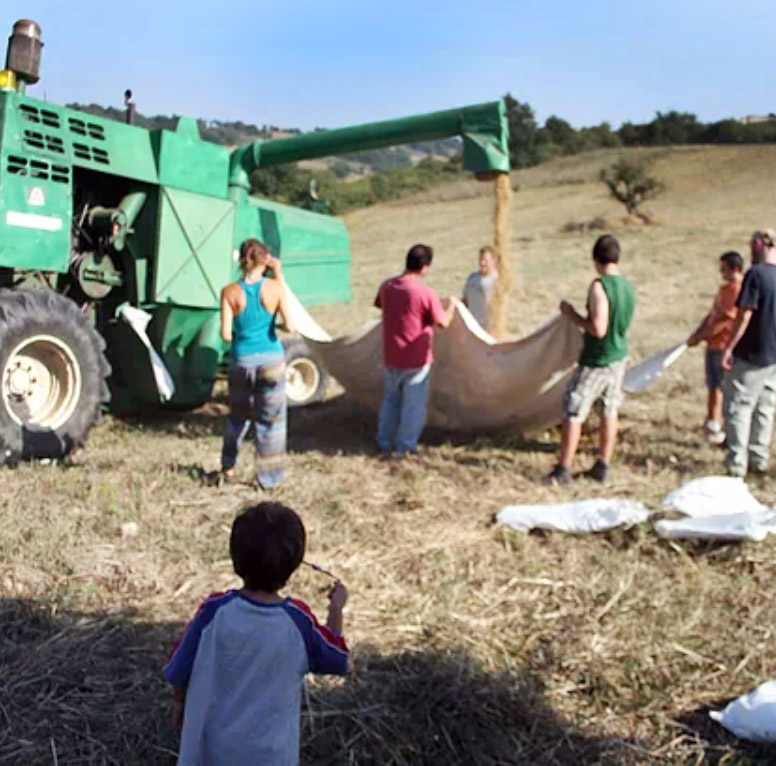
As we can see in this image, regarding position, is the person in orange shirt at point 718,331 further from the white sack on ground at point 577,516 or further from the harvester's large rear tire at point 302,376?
the harvester's large rear tire at point 302,376

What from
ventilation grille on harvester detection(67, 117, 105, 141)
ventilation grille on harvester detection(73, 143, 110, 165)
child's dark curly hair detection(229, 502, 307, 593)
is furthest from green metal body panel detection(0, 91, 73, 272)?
child's dark curly hair detection(229, 502, 307, 593)

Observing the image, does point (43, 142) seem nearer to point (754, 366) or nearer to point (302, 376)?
point (302, 376)

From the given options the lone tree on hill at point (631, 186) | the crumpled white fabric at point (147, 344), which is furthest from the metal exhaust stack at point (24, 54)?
the lone tree on hill at point (631, 186)

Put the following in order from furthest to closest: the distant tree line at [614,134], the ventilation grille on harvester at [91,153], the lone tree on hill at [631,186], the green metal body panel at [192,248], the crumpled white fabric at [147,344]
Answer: the distant tree line at [614,134] → the lone tree on hill at [631,186] → the green metal body panel at [192,248] → the crumpled white fabric at [147,344] → the ventilation grille on harvester at [91,153]

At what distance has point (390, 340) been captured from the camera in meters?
6.96

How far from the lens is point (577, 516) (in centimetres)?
522

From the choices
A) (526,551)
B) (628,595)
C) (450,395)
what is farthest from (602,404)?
(628,595)

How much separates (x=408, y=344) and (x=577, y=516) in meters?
2.15

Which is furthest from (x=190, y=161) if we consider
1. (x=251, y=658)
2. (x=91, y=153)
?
(x=251, y=658)

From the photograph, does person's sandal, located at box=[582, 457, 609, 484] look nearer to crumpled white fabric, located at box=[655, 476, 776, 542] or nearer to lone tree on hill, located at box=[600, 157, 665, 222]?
crumpled white fabric, located at box=[655, 476, 776, 542]

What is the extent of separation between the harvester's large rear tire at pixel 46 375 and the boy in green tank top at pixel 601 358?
3.20 metres

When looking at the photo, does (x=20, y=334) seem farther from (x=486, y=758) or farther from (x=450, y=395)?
(x=486, y=758)

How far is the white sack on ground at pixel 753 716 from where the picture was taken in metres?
3.20

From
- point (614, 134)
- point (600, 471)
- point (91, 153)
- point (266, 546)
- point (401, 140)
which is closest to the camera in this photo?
point (266, 546)
